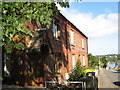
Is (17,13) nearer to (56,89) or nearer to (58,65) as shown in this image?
(56,89)

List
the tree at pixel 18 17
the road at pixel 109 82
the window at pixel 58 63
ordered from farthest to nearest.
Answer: the window at pixel 58 63 < the road at pixel 109 82 < the tree at pixel 18 17

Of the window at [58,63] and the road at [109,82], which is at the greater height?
the window at [58,63]

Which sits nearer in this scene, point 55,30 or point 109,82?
point 55,30

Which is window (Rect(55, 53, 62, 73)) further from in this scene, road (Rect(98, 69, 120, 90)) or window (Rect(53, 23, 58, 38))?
road (Rect(98, 69, 120, 90))

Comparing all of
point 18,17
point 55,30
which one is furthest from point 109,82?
point 18,17

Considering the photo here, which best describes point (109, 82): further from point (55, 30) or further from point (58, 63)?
point (55, 30)

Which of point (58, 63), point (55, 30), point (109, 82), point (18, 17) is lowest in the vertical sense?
point (109, 82)

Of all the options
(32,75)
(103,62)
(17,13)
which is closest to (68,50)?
(32,75)

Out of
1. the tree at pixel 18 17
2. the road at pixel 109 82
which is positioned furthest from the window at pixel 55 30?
the tree at pixel 18 17

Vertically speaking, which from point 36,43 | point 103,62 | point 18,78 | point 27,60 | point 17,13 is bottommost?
point 103,62

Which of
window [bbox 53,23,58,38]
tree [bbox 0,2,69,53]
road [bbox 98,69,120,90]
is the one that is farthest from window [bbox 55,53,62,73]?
tree [bbox 0,2,69,53]

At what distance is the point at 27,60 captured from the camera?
34.1ft

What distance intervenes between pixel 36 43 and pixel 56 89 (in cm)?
333

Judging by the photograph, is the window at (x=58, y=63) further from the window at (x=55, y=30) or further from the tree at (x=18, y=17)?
the tree at (x=18, y=17)
